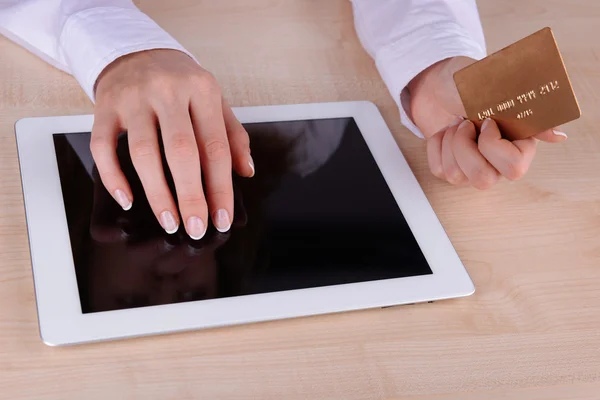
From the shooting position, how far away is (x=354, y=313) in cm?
58

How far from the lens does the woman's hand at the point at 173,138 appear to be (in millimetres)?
601

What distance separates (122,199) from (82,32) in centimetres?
25

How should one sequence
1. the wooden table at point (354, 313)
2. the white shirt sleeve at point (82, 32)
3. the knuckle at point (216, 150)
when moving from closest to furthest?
the wooden table at point (354, 313) < the knuckle at point (216, 150) < the white shirt sleeve at point (82, 32)

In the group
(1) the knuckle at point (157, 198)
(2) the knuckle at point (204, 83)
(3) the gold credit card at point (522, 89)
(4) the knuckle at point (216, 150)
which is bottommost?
(1) the knuckle at point (157, 198)

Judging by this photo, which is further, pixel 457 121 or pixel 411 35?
pixel 411 35

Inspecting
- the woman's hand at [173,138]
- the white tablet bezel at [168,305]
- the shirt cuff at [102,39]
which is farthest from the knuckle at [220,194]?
the shirt cuff at [102,39]

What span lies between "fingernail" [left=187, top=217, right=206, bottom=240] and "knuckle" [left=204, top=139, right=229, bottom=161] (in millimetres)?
67

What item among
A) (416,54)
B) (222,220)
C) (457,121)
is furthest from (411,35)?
(222,220)

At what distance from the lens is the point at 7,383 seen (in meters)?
0.49

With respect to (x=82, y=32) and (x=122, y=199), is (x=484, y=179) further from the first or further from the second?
(x=82, y=32)

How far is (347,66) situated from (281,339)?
44 centimetres

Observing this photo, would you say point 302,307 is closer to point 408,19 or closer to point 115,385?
point 115,385

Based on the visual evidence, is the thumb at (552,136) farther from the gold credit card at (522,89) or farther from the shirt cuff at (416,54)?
the shirt cuff at (416,54)

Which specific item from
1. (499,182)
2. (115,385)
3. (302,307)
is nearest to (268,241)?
(302,307)
